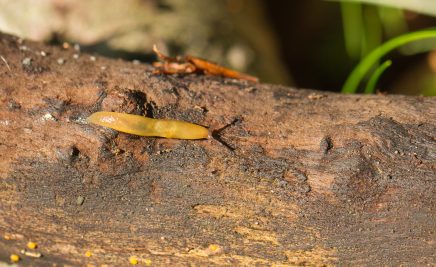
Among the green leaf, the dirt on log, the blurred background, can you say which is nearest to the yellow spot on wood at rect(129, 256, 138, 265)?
the dirt on log

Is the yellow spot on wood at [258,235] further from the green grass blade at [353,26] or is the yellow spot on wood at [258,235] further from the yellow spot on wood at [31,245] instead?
the green grass blade at [353,26]

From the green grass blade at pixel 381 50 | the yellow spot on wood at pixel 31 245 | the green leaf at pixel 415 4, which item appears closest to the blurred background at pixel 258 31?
the green leaf at pixel 415 4

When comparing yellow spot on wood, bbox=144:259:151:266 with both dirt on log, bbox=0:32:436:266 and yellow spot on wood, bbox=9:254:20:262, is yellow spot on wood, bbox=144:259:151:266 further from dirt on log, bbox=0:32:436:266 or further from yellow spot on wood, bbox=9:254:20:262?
yellow spot on wood, bbox=9:254:20:262

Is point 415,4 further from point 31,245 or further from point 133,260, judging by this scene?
point 31,245

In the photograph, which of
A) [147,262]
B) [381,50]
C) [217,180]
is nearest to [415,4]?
[381,50]

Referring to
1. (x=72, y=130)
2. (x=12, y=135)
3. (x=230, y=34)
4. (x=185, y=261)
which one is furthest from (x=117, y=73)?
(x=230, y=34)
